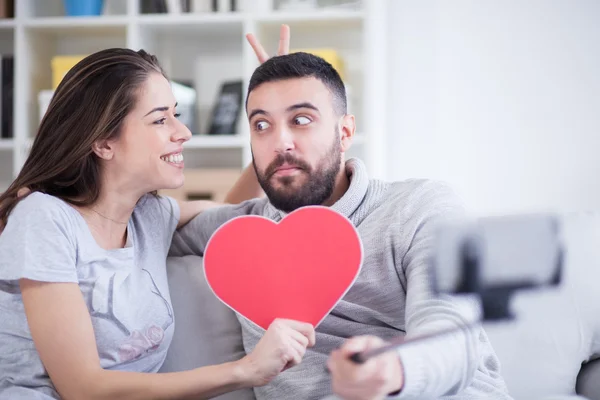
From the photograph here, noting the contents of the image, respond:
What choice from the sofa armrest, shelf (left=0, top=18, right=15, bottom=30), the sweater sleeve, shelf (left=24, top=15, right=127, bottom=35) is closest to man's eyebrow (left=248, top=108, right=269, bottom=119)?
the sweater sleeve

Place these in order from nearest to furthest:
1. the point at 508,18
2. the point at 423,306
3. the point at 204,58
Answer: the point at 423,306 → the point at 508,18 → the point at 204,58

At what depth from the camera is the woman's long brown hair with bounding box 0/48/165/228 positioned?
1.35 metres

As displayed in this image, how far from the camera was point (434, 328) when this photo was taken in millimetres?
938

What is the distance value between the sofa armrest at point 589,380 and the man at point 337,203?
0.38 meters

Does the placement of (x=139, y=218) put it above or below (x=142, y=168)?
below

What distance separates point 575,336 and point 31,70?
8.92 feet

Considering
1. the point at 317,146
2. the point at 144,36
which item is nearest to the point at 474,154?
the point at 144,36

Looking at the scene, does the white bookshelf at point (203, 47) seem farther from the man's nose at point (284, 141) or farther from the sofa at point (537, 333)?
the man's nose at point (284, 141)

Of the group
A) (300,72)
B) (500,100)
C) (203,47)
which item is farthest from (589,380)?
(203,47)

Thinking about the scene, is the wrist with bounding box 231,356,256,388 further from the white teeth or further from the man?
the white teeth

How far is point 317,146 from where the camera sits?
4.50 ft

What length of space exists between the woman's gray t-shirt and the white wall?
2013 millimetres

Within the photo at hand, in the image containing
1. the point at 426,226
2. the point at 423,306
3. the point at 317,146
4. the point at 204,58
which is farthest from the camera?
the point at 204,58

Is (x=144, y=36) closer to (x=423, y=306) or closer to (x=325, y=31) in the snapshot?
(x=325, y=31)
